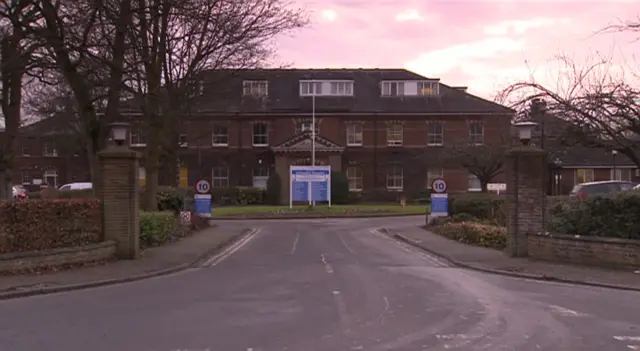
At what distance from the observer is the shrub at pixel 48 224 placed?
15672 millimetres

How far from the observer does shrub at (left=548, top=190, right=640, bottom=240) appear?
16344 mm

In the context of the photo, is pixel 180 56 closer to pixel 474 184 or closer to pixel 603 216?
pixel 603 216

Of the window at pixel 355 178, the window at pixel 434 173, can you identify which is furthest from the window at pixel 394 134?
the window at pixel 355 178

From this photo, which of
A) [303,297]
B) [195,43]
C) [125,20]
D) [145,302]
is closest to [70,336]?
[145,302]

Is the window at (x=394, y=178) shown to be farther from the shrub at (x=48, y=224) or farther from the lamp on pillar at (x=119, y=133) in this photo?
the shrub at (x=48, y=224)

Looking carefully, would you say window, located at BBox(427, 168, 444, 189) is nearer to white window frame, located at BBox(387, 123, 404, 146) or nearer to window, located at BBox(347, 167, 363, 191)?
white window frame, located at BBox(387, 123, 404, 146)

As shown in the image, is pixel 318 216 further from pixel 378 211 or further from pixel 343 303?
pixel 343 303

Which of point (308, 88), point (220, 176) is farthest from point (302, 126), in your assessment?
point (220, 176)

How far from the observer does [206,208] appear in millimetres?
33938

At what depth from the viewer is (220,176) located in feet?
211

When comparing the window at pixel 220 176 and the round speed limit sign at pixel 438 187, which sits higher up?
the window at pixel 220 176

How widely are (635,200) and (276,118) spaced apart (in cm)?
4887

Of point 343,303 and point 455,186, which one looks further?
point 455,186

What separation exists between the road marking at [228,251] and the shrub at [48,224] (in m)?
2.83
